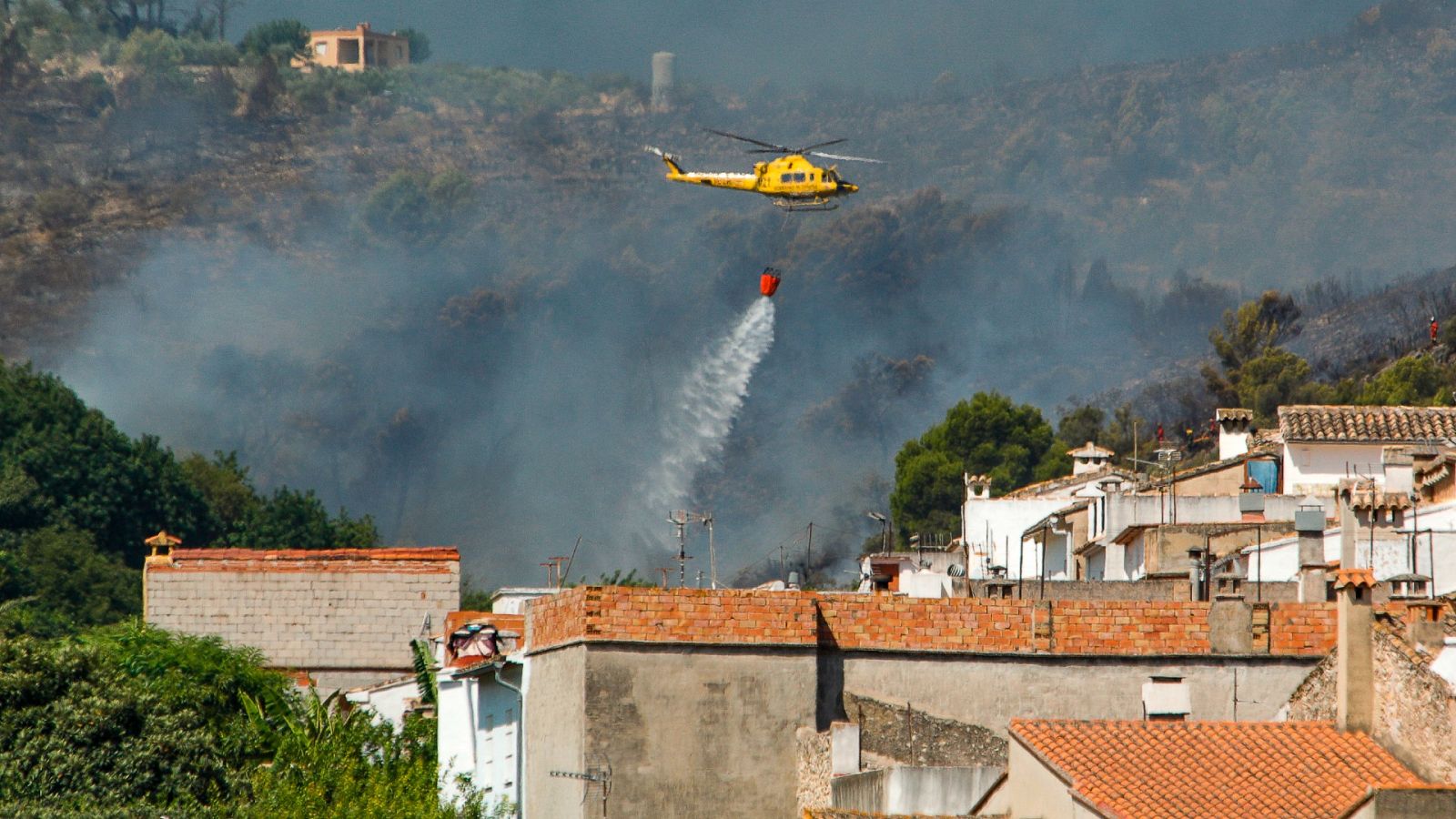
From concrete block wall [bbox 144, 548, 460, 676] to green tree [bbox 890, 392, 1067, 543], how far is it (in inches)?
1555

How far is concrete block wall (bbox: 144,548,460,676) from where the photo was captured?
44.6 meters

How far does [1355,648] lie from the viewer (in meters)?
24.6

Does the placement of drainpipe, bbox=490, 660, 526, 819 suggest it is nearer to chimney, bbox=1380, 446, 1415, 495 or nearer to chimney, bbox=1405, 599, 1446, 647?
chimney, bbox=1405, 599, 1446, 647

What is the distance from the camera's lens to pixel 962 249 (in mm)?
196250

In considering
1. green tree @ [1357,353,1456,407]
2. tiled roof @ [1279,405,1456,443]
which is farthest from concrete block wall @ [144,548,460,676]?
green tree @ [1357,353,1456,407]

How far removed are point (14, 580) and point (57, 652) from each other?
49.7 meters

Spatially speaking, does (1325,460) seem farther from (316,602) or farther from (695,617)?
(695,617)

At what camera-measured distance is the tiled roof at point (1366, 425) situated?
4853cm

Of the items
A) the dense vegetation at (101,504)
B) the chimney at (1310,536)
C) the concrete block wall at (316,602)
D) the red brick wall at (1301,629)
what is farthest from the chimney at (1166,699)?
the dense vegetation at (101,504)

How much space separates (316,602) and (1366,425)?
18088 mm

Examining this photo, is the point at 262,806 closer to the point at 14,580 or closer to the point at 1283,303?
the point at 14,580

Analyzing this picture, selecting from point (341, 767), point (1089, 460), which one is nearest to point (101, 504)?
point (1089, 460)

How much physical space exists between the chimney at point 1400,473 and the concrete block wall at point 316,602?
14154mm

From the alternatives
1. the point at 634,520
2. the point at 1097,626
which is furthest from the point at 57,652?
the point at 634,520
